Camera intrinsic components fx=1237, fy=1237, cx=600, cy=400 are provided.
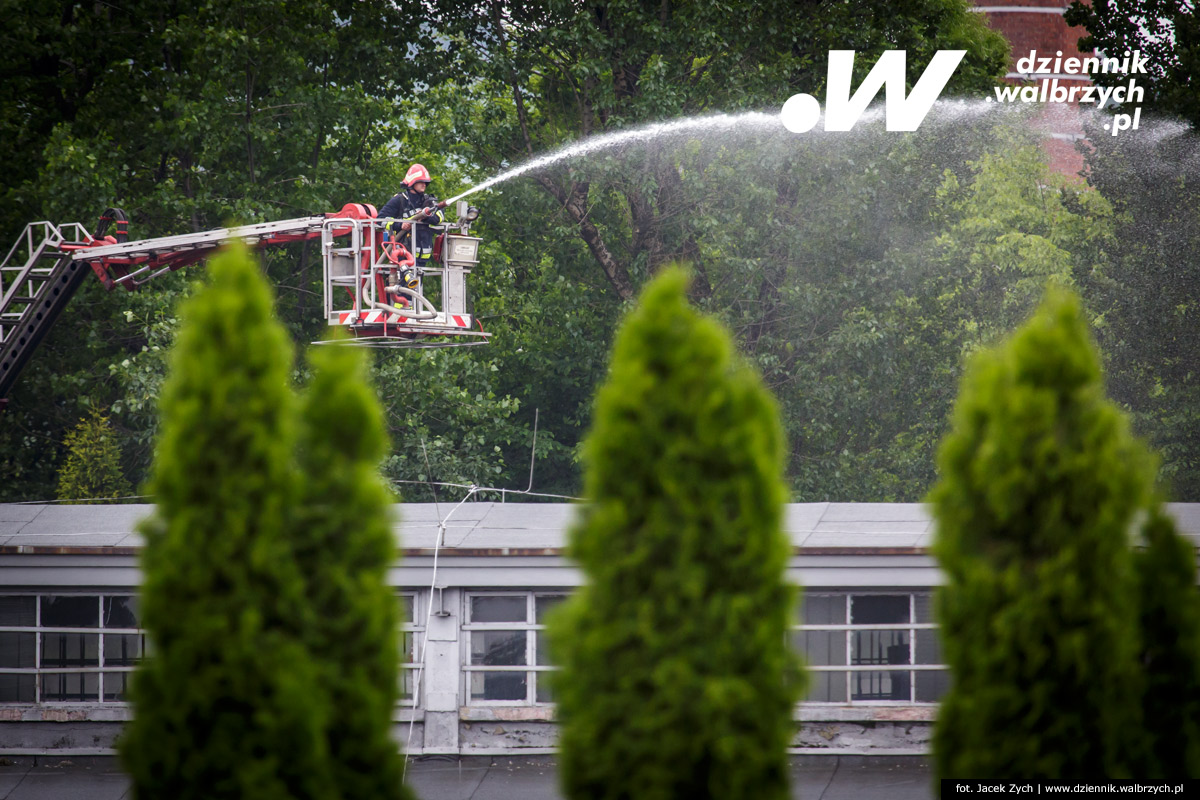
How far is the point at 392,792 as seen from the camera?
203 inches

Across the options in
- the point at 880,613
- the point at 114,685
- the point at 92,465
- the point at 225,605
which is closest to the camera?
the point at 225,605

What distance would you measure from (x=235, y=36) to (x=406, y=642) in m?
11.3

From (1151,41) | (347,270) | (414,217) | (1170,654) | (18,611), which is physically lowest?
(18,611)

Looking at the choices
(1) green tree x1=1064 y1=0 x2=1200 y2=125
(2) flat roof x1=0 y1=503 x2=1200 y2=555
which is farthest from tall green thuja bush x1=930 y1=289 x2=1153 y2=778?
(1) green tree x1=1064 y1=0 x2=1200 y2=125

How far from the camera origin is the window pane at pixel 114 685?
32.8 feet

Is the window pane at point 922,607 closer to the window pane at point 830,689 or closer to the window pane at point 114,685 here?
the window pane at point 830,689

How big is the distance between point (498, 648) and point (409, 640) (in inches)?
28.3

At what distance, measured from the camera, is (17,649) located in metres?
10.1

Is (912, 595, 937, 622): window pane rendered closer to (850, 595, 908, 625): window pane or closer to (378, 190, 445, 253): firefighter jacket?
(850, 595, 908, 625): window pane

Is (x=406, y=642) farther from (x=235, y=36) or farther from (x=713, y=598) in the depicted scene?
(x=235, y=36)

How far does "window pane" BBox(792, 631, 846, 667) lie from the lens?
9898 mm

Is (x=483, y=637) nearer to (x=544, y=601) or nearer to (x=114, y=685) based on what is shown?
(x=544, y=601)

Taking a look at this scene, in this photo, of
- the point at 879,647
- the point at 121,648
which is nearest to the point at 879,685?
the point at 879,647

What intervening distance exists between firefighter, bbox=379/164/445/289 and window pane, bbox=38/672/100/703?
13.6 feet
